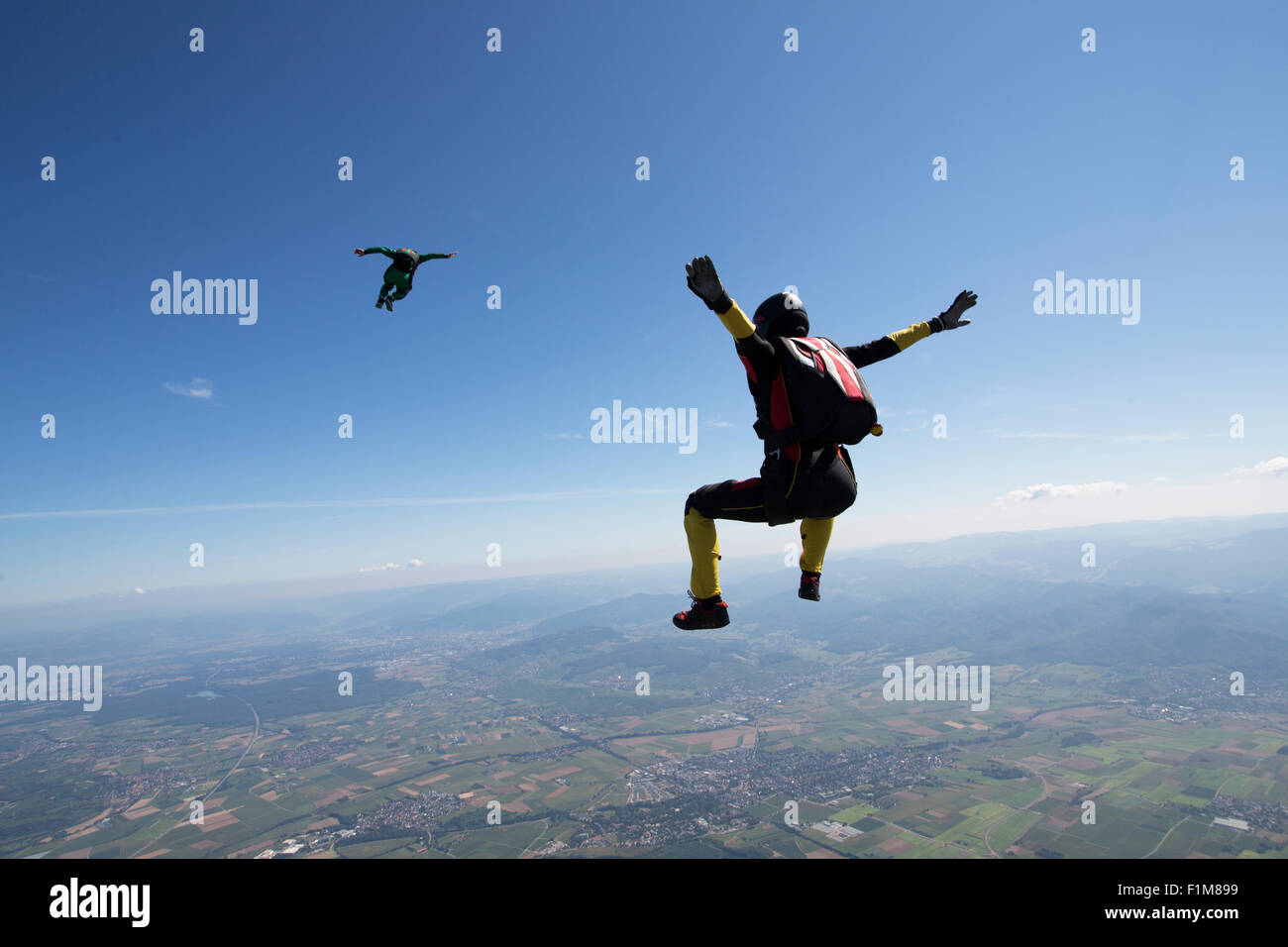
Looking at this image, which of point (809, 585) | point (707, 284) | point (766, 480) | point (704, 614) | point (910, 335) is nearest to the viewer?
point (707, 284)

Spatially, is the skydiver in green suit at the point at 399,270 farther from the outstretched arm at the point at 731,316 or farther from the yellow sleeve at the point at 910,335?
the yellow sleeve at the point at 910,335

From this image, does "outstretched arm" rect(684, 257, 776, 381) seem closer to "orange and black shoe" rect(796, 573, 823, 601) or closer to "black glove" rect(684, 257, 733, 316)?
"black glove" rect(684, 257, 733, 316)

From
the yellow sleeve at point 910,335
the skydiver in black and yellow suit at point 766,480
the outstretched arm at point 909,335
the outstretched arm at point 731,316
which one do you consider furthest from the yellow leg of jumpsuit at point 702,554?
the yellow sleeve at point 910,335

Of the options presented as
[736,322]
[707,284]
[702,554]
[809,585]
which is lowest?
[809,585]

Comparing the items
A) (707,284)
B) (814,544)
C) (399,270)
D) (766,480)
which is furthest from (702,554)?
(399,270)

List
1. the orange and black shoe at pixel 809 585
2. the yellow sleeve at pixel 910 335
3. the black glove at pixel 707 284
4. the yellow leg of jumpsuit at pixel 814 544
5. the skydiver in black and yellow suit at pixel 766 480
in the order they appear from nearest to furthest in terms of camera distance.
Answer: the black glove at pixel 707 284 → the skydiver in black and yellow suit at pixel 766 480 → the orange and black shoe at pixel 809 585 → the yellow leg of jumpsuit at pixel 814 544 → the yellow sleeve at pixel 910 335

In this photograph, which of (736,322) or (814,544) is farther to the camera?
(814,544)

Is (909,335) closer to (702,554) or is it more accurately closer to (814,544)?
(814,544)

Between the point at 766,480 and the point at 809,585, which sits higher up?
the point at 766,480
